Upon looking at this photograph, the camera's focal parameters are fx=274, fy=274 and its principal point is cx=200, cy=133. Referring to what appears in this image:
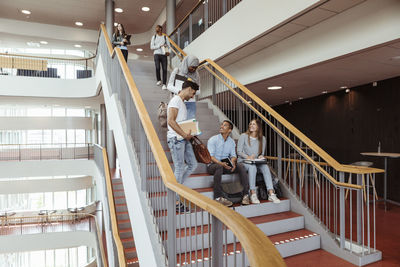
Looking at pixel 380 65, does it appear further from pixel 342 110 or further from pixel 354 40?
pixel 342 110

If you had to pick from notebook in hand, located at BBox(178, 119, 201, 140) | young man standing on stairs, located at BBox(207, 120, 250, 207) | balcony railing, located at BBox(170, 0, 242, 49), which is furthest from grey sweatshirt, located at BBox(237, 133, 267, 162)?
balcony railing, located at BBox(170, 0, 242, 49)

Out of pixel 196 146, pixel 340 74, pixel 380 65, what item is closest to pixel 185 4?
pixel 340 74

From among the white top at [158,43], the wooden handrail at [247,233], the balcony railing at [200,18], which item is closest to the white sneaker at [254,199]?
the wooden handrail at [247,233]

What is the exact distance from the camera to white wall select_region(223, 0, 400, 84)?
3980 millimetres

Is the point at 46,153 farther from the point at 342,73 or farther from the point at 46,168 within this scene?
the point at 342,73

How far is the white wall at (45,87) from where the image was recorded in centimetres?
1097

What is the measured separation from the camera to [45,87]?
37.3 feet

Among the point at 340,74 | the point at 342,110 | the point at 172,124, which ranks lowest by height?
the point at 172,124

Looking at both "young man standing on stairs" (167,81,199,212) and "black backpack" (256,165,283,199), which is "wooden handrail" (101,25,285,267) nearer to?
"young man standing on stairs" (167,81,199,212)

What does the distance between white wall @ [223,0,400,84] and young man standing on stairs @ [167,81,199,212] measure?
2.86 m

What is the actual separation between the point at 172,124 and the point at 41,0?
12.3m

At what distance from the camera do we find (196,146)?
12.0ft

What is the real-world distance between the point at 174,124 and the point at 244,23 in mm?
3681

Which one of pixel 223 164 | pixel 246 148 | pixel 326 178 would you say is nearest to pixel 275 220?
pixel 326 178
